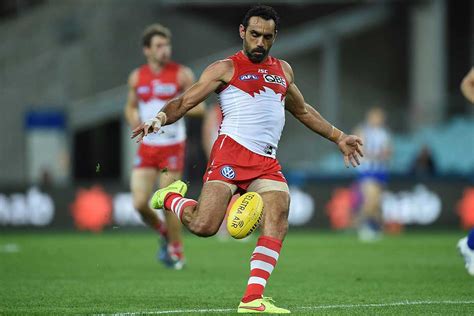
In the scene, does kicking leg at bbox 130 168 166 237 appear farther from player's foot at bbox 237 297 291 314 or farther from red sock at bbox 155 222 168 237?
player's foot at bbox 237 297 291 314

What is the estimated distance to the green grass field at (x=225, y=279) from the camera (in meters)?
9.13

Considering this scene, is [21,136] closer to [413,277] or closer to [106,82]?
[106,82]

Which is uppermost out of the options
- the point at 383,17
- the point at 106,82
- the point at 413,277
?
the point at 383,17

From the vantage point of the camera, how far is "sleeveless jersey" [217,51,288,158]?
899cm

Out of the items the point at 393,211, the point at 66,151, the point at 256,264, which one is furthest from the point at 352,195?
the point at 256,264

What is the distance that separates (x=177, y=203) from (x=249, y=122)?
92 centimetres

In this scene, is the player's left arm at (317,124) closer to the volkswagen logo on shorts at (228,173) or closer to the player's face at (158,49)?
the volkswagen logo on shorts at (228,173)

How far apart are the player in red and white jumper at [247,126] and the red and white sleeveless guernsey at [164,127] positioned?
4.18m

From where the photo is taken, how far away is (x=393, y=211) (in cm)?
2359

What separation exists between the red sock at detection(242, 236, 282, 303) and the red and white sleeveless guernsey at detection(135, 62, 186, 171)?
4.83 metres

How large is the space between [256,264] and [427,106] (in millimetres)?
21625

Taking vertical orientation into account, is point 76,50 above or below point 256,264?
above

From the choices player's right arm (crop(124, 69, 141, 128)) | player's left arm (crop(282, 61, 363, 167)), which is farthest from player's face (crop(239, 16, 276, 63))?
player's right arm (crop(124, 69, 141, 128))

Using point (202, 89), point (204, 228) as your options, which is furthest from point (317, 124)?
point (204, 228)
